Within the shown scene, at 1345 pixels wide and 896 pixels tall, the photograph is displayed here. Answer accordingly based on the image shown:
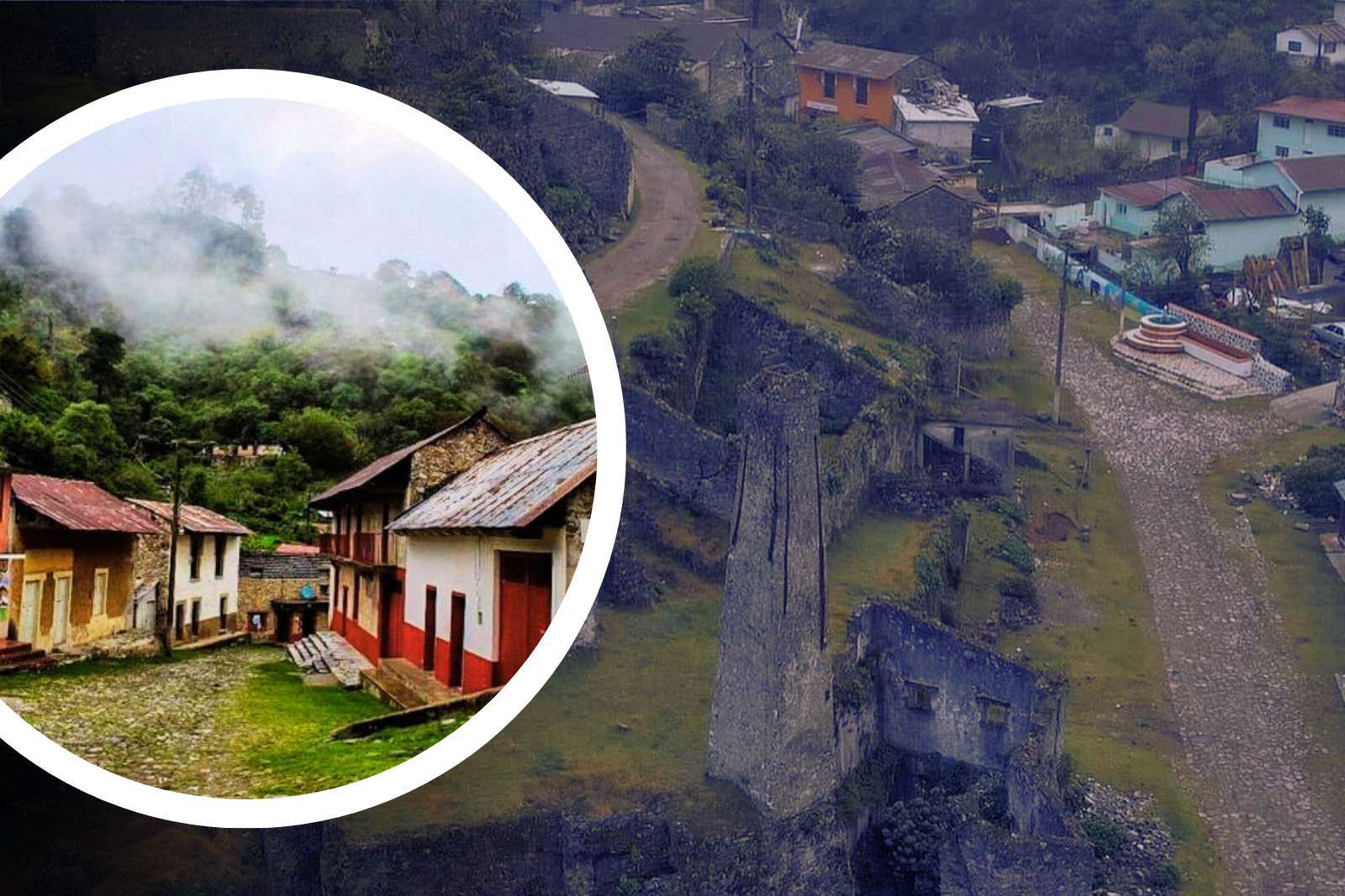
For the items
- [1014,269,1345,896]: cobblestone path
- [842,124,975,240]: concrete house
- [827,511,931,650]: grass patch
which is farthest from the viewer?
[842,124,975,240]: concrete house

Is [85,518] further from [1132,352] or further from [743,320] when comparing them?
[1132,352]

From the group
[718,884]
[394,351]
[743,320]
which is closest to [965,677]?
[718,884]

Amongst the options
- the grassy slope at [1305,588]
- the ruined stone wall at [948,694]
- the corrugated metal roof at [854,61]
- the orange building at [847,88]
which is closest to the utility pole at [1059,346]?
the grassy slope at [1305,588]

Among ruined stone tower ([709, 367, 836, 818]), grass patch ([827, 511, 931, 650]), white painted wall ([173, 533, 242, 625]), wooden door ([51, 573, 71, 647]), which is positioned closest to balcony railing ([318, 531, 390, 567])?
white painted wall ([173, 533, 242, 625])

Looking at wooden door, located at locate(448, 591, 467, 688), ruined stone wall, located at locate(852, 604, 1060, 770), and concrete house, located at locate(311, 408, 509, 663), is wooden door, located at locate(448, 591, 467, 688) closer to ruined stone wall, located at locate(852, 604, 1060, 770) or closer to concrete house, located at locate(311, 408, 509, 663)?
concrete house, located at locate(311, 408, 509, 663)

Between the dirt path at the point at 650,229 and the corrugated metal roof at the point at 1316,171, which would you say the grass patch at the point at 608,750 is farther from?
the corrugated metal roof at the point at 1316,171

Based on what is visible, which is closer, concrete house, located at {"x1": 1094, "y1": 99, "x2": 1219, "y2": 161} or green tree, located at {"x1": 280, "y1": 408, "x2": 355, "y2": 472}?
green tree, located at {"x1": 280, "y1": 408, "x2": 355, "y2": 472}
